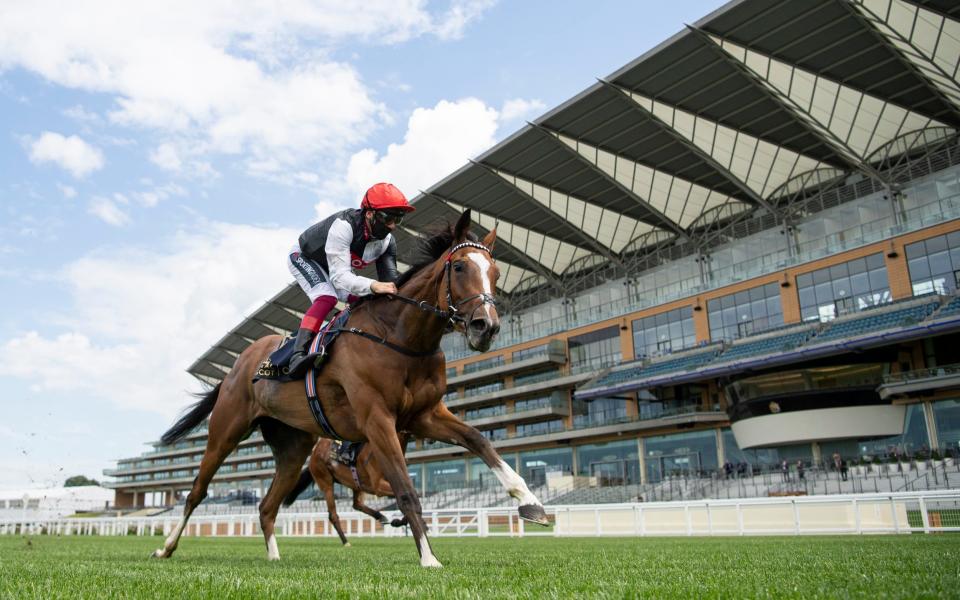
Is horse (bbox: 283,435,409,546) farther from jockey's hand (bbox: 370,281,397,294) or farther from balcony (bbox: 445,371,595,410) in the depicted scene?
balcony (bbox: 445,371,595,410)

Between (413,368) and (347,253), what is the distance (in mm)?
1188

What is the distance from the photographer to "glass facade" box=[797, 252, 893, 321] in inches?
1564

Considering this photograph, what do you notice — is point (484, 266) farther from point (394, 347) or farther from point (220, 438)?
point (220, 438)

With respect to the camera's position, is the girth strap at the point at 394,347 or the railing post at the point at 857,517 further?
the railing post at the point at 857,517

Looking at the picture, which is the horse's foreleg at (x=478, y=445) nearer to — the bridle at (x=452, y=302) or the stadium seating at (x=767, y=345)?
the bridle at (x=452, y=302)

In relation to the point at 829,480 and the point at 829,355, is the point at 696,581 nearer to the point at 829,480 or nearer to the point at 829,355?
the point at 829,480

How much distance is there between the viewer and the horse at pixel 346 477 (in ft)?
38.3

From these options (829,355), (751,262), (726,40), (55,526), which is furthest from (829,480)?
(55,526)

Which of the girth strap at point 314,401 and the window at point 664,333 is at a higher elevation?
the window at point 664,333

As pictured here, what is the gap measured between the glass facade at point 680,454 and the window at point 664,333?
5919 millimetres

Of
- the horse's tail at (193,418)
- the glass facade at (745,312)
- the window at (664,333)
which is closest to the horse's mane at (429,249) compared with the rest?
the horse's tail at (193,418)

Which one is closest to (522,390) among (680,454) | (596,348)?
(596,348)

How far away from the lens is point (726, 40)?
33750mm

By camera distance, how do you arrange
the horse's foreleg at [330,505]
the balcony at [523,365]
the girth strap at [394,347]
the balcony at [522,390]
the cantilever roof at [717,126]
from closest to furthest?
the girth strap at [394,347], the horse's foreleg at [330,505], the cantilever roof at [717,126], the balcony at [522,390], the balcony at [523,365]
